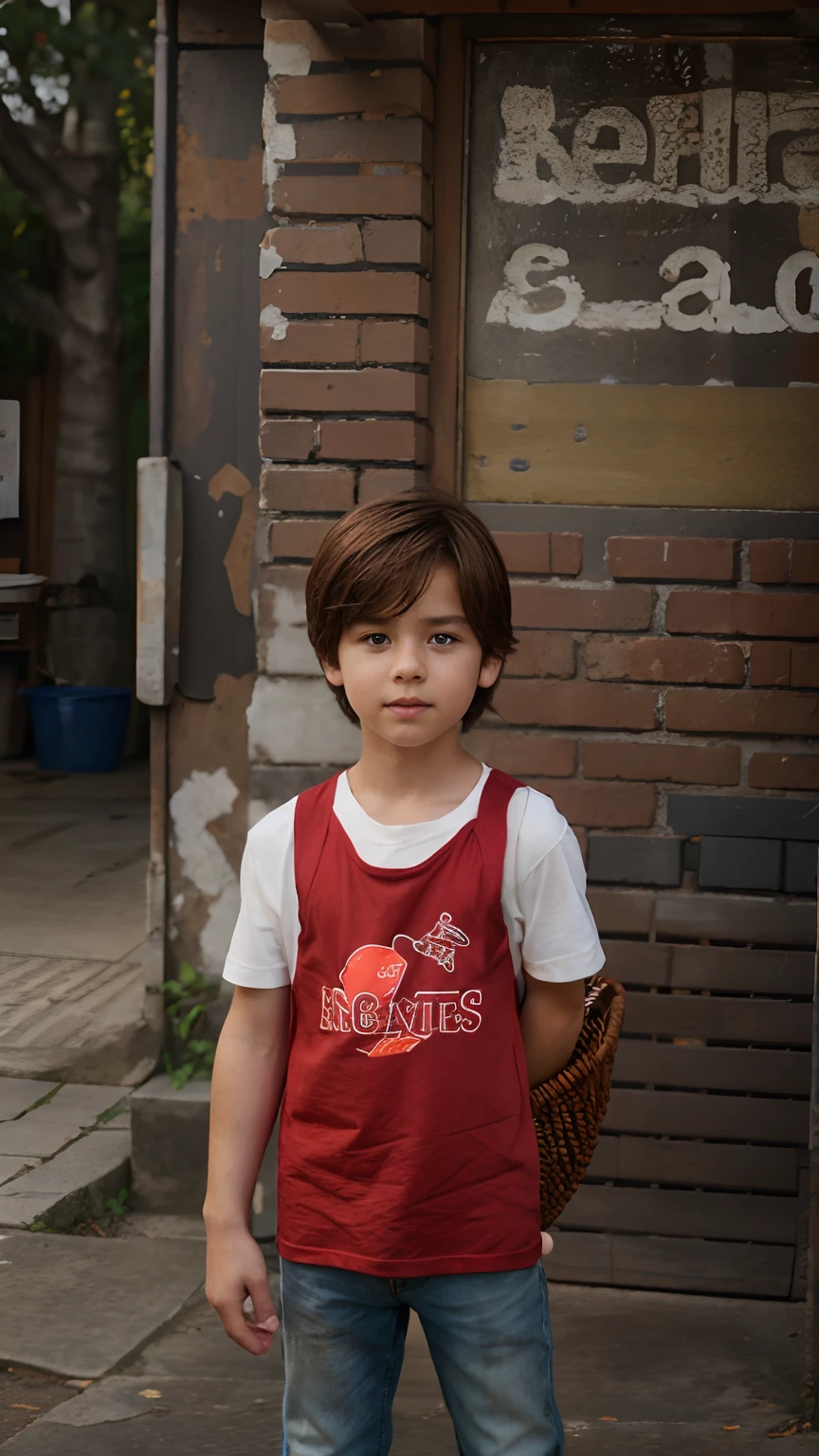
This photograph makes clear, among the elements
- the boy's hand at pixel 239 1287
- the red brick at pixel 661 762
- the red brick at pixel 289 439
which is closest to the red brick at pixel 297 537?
the red brick at pixel 289 439

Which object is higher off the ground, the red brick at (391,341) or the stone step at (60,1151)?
the red brick at (391,341)

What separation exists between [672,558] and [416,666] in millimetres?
→ 1639

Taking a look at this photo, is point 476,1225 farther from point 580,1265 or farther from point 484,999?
point 580,1265

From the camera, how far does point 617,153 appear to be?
3.18 metres

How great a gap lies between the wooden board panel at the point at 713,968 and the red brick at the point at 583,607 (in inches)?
25.8

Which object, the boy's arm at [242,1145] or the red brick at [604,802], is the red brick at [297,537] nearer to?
the red brick at [604,802]

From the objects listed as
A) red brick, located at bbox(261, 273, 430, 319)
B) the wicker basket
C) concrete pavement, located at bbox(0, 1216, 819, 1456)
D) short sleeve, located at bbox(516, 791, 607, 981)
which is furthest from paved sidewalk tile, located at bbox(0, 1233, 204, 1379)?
red brick, located at bbox(261, 273, 430, 319)

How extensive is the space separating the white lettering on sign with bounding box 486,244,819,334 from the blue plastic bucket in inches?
255

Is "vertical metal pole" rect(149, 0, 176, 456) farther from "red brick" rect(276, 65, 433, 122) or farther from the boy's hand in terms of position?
the boy's hand

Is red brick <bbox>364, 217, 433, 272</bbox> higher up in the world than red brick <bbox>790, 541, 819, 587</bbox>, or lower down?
higher up

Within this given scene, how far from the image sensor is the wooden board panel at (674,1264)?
321cm

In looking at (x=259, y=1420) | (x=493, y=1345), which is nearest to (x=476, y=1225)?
(x=493, y=1345)

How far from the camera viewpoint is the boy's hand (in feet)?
5.71

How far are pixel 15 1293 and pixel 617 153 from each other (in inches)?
101
